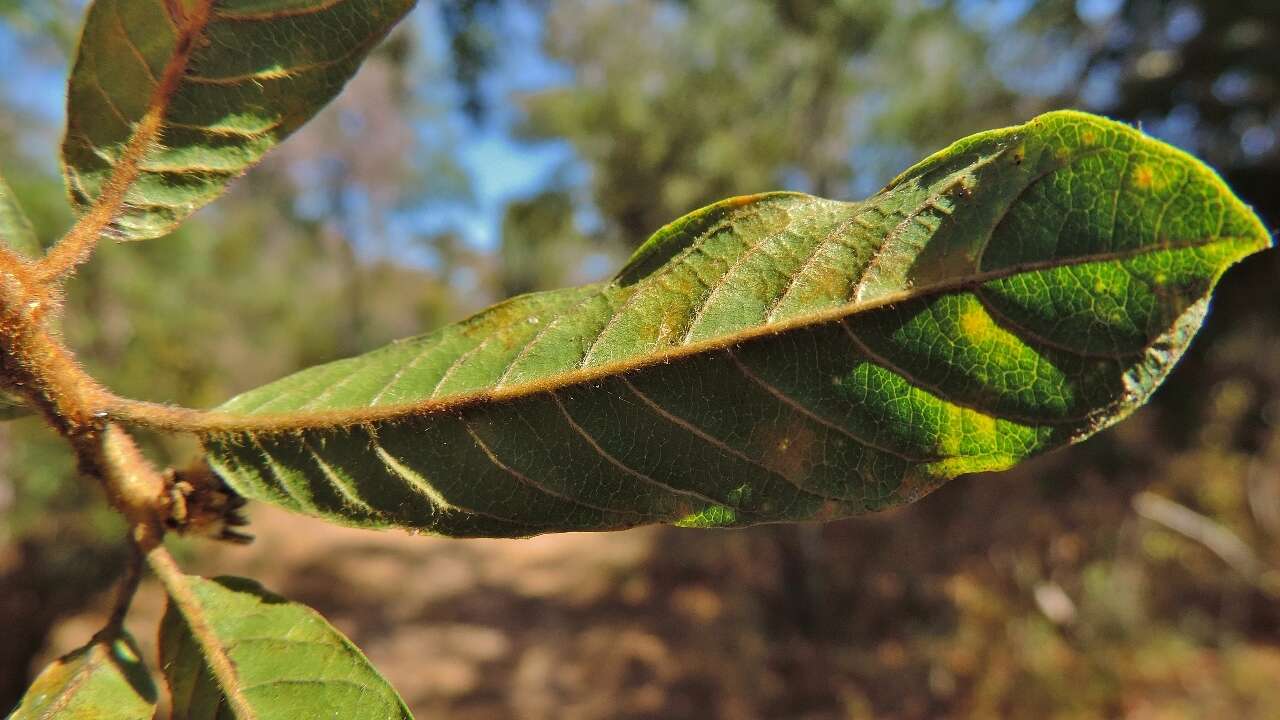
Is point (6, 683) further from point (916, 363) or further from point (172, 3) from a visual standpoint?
point (916, 363)

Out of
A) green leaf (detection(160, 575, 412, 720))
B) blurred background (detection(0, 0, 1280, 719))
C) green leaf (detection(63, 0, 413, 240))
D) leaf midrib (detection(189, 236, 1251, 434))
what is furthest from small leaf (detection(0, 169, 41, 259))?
blurred background (detection(0, 0, 1280, 719))

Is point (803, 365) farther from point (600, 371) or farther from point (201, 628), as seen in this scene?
point (201, 628)

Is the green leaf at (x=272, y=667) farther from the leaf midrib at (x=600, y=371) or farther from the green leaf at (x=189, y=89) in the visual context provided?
the green leaf at (x=189, y=89)

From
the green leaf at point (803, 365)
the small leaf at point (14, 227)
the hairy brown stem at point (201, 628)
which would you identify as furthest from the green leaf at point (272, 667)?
the small leaf at point (14, 227)

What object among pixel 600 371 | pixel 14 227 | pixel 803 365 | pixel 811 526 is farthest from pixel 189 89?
pixel 811 526

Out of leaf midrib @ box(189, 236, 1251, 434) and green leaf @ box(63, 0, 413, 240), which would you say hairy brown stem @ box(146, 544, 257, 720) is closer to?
leaf midrib @ box(189, 236, 1251, 434)

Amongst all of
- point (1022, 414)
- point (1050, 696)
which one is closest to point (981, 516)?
point (1050, 696)
